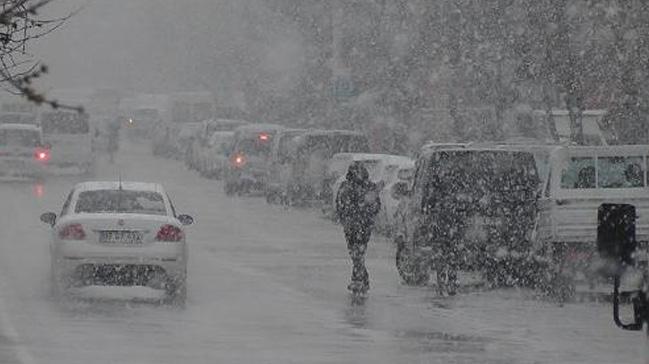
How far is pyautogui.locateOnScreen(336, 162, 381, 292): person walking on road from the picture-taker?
22922 mm

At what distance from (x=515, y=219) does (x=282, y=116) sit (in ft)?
169

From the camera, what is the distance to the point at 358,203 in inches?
905

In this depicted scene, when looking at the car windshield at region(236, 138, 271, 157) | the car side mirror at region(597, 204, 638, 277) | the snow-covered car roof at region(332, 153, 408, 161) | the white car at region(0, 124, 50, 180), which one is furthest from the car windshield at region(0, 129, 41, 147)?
the car side mirror at region(597, 204, 638, 277)

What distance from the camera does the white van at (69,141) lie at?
56094mm

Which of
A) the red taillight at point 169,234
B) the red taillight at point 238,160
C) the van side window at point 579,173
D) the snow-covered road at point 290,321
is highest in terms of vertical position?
the van side window at point 579,173

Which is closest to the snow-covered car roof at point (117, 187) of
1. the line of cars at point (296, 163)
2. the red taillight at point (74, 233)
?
the red taillight at point (74, 233)

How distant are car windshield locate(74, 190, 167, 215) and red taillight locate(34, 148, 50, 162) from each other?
3161 centimetres

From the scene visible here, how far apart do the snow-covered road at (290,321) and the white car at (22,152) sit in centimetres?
2163

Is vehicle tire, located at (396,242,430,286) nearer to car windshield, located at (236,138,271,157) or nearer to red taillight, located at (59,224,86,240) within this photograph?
red taillight, located at (59,224,86,240)

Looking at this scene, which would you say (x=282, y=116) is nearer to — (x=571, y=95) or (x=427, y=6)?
(x=427, y=6)

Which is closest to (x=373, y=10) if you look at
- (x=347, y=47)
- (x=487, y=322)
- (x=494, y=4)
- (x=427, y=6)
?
(x=347, y=47)

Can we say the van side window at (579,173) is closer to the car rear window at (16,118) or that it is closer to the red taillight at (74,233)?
the red taillight at (74,233)

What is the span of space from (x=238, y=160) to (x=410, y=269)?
26.5m

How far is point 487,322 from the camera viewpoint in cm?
1953
